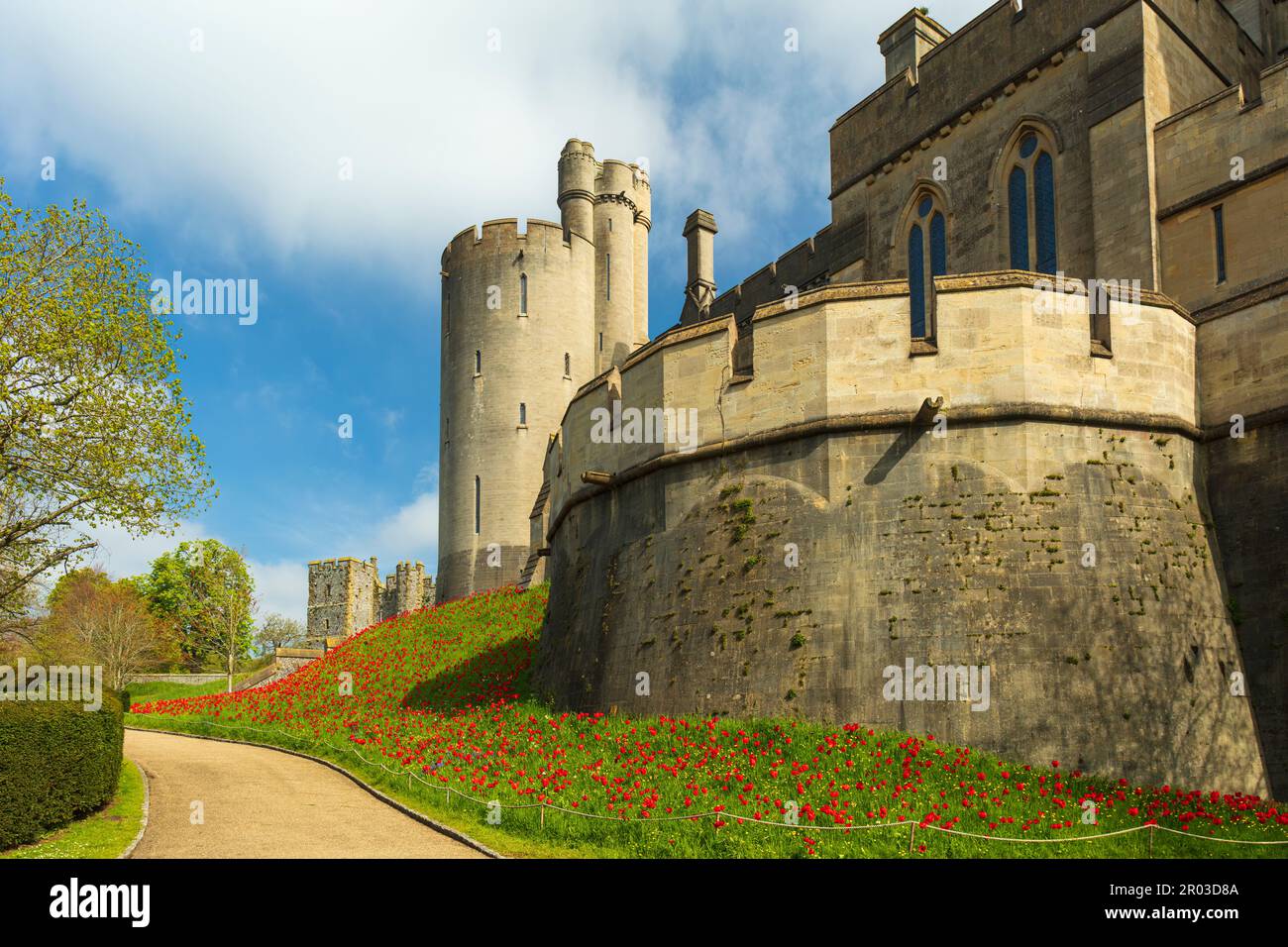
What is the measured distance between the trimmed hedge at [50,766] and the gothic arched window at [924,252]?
18030 millimetres

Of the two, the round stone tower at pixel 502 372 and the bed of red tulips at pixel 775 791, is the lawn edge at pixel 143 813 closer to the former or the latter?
the bed of red tulips at pixel 775 791

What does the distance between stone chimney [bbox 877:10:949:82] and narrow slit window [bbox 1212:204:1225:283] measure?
9.96 meters

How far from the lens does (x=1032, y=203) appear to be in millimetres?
23188

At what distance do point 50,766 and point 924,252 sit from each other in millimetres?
20469

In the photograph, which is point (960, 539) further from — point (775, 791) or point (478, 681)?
point (478, 681)

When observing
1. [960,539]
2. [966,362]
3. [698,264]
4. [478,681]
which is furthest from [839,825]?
[698,264]

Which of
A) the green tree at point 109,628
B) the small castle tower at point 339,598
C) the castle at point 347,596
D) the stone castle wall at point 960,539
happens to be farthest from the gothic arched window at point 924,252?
the small castle tower at point 339,598

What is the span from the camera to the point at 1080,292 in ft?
50.6

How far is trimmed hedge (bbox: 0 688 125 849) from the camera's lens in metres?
12.7

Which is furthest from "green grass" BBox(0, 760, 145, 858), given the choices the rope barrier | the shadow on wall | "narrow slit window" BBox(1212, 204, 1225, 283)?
"narrow slit window" BBox(1212, 204, 1225, 283)
